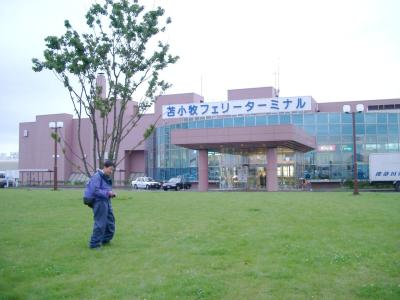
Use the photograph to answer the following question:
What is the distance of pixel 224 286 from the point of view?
5984 mm

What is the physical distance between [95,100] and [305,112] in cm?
3123

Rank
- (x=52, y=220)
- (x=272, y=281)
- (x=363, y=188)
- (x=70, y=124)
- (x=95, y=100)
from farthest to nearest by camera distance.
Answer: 1. (x=70, y=124)
2. (x=363, y=188)
3. (x=95, y=100)
4. (x=52, y=220)
5. (x=272, y=281)

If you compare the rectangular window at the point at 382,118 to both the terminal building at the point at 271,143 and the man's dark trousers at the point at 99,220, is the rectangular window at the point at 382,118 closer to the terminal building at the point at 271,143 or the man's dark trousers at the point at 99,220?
the terminal building at the point at 271,143

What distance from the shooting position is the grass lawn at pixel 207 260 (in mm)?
5863

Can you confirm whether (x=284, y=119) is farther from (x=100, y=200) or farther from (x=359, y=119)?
(x=100, y=200)

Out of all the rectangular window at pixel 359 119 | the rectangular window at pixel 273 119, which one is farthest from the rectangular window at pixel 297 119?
the rectangular window at pixel 359 119

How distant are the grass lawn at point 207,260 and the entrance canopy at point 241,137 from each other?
80.8ft

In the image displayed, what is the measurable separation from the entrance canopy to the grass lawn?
969 inches

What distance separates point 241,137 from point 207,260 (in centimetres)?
3094

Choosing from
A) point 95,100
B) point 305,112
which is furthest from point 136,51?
point 305,112

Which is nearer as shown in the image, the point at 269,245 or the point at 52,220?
the point at 269,245

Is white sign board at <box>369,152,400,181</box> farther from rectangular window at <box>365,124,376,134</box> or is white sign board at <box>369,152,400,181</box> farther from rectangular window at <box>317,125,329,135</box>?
rectangular window at <box>317,125,329,135</box>

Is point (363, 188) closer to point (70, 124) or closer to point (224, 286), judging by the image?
point (224, 286)

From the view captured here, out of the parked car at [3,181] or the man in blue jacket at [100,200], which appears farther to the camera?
the parked car at [3,181]
